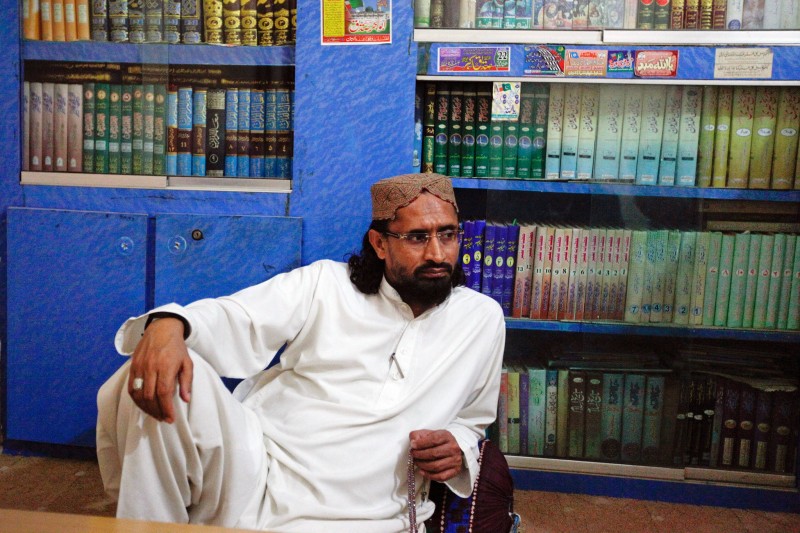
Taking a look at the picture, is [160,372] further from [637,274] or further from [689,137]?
[689,137]

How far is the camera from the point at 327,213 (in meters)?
2.35

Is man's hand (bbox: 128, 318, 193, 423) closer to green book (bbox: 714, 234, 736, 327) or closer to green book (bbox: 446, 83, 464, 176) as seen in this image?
green book (bbox: 446, 83, 464, 176)

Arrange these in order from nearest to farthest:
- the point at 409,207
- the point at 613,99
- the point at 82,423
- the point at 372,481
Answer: the point at 372,481 < the point at 409,207 < the point at 613,99 < the point at 82,423

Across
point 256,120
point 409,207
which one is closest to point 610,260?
point 409,207

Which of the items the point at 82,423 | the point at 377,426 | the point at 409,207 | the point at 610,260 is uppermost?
the point at 409,207

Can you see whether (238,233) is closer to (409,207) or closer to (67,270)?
(67,270)

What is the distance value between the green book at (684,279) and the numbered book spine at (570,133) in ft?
1.32

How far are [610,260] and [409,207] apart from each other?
843 millimetres

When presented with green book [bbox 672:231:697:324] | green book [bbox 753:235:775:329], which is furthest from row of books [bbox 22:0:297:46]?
green book [bbox 753:235:775:329]

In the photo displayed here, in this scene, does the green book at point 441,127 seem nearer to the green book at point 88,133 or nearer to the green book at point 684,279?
the green book at point 684,279

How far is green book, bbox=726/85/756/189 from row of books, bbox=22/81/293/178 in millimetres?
1387

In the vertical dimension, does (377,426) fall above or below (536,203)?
below

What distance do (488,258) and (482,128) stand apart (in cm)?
41

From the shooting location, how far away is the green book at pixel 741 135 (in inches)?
90.4
